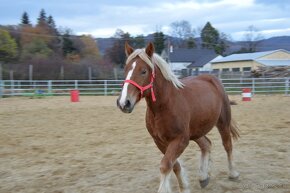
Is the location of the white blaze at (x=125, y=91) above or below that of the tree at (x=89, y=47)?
below

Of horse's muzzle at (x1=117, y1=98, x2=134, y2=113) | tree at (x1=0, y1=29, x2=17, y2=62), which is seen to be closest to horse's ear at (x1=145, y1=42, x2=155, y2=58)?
horse's muzzle at (x1=117, y1=98, x2=134, y2=113)

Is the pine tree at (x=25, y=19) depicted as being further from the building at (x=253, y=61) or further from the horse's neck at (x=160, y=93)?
the horse's neck at (x=160, y=93)

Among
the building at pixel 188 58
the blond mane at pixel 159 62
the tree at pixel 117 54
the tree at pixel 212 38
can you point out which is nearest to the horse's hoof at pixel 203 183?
the blond mane at pixel 159 62

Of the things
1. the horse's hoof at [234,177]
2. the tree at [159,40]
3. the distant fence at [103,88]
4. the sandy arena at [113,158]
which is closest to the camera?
the sandy arena at [113,158]

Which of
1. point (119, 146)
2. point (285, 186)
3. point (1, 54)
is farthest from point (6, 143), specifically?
point (1, 54)

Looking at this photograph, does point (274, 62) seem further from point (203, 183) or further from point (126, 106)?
point (126, 106)

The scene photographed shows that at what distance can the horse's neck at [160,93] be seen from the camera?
400 centimetres

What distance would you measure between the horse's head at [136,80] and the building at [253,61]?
45.2 meters

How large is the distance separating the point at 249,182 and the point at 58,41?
48152mm

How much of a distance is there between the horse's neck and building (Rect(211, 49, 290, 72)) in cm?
4492

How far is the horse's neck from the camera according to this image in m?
4.00

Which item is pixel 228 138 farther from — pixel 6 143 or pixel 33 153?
pixel 6 143

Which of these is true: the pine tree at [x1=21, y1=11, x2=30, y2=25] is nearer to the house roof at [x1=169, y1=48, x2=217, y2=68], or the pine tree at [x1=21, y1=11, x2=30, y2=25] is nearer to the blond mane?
the house roof at [x1=169, y1=48, x2=217, y2=68]

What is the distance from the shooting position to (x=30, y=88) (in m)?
26.3
